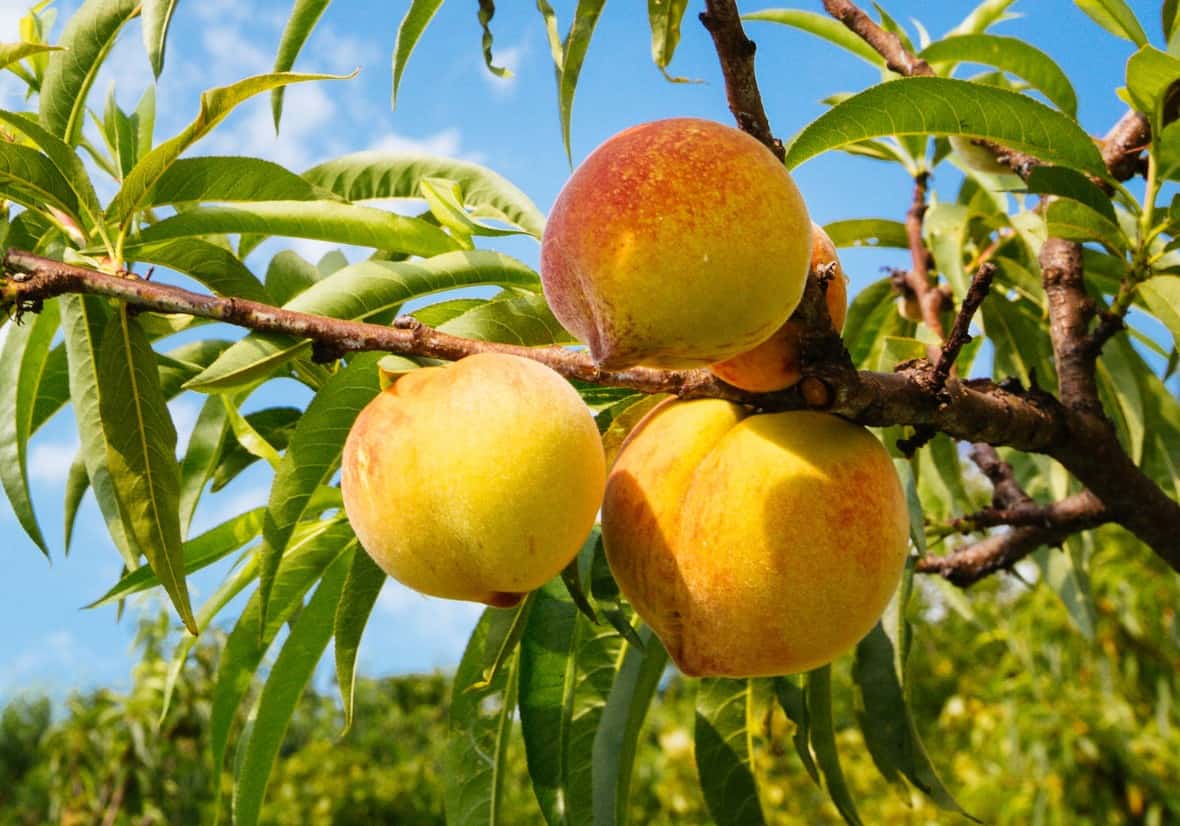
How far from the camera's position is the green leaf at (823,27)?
5.50 ft

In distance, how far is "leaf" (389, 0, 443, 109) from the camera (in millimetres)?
964

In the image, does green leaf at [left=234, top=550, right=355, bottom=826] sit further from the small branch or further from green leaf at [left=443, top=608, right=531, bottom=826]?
the small branch

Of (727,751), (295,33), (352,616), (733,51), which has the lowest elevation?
(727,751)

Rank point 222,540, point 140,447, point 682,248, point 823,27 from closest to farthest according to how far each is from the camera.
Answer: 1. point 682,248
2. point 140,447
3. point 222,540
4. point 823,27

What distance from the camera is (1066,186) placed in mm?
1094

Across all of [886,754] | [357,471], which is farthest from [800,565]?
[886,754]

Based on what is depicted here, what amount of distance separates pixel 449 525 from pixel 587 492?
9cm

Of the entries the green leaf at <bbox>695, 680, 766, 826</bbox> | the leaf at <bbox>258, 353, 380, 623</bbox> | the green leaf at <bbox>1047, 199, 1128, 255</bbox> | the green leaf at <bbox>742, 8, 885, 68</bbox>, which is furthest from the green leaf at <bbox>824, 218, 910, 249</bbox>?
the leaf at <bbox>258, 353, 380, 623</bbox>

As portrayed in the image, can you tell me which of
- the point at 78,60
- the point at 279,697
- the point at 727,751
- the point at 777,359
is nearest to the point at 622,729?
the point at 727,751

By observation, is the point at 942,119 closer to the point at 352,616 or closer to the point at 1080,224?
the point at 1080,224

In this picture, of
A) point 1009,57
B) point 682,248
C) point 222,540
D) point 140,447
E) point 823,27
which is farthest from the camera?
point 823,27

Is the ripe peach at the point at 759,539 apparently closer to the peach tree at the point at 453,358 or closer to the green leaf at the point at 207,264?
the peach tree at the point at 453,358

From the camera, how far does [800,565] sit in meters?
0.70

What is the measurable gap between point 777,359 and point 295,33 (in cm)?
60
